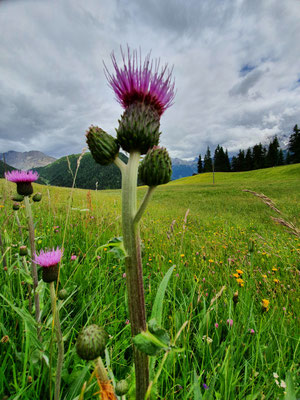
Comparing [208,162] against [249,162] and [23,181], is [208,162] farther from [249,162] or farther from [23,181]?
[23,181]

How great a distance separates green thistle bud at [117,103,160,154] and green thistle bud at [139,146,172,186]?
0.13 m

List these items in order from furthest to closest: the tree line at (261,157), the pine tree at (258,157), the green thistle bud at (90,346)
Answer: the pine tree at (258,157)
the tree line at (261,157)
the green thistle bud at (90,346)

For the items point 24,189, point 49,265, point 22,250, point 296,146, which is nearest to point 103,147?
point 49,265

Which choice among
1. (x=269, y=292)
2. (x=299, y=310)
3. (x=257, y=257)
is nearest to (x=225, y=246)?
(x=257, y=257)

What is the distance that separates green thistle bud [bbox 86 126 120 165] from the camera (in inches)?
39.3

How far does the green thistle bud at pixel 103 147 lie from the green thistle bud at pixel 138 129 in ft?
0.21

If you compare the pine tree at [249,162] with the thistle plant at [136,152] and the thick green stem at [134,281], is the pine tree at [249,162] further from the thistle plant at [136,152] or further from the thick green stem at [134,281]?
the thick green stem at [134,281]

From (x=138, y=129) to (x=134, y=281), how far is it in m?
0.73

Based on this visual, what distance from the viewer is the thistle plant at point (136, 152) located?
2.77 ft

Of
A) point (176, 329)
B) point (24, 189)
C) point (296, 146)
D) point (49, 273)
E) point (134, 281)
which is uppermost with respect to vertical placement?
point (296, 146)

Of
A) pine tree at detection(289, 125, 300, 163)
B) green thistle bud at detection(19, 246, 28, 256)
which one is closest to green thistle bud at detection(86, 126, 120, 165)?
green thistle bud at detection(19, 246, 28, 256)

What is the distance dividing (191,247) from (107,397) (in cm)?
341

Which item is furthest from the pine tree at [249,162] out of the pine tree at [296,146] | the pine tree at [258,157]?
the pine tree at [296,146]

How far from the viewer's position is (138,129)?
3.31 ft
